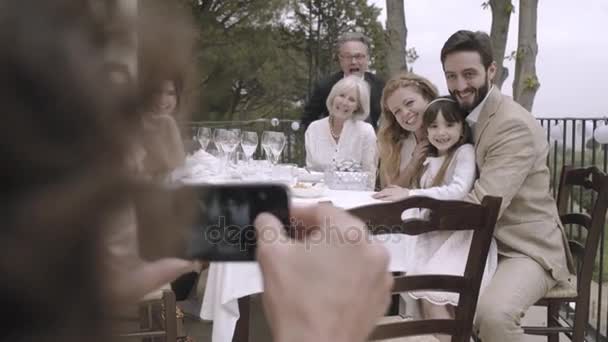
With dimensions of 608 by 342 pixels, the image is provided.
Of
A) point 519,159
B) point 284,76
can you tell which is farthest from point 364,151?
point 284,76

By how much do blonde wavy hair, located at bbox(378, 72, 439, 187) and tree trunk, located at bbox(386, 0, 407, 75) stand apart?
183 cm

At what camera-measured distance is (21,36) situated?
0.70 ft

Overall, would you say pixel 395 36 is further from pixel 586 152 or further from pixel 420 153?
pixel 420 153

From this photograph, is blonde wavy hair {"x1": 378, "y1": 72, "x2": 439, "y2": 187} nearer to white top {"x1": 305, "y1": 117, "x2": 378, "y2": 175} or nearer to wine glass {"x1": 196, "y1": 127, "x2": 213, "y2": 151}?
white top {"x1": 305, "y1": 117, "x2": 378, "y2": 175}

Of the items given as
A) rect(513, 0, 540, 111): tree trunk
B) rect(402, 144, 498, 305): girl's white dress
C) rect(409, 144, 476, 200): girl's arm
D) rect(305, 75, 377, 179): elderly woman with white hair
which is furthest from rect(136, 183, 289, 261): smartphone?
rect(513, 0, 540, 111): tree trunk

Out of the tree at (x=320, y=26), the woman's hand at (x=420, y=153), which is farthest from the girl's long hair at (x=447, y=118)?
the tree at (x=320, y=26)

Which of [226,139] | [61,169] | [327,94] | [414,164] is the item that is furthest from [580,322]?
[327,94]

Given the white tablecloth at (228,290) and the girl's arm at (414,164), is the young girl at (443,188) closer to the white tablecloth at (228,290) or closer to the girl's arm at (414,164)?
the girl's arm at (414,164)

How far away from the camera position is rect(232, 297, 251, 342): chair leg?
7.84ft

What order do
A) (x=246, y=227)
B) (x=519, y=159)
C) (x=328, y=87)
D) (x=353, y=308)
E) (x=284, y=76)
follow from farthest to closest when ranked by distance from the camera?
(x=284, y=76), (x=328, y=87), (x=519, y=159), (x=246, y=227), (x=353, y=308)

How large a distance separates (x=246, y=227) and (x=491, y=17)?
5.07 m

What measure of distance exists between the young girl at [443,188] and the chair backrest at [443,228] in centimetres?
42

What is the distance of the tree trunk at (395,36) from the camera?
4973 millimetres

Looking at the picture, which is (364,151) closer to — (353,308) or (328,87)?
(328,87)
